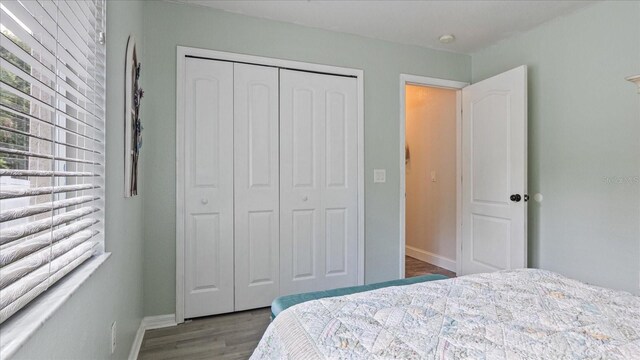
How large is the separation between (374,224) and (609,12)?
2.37 metres

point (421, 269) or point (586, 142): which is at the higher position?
point (586, 142)

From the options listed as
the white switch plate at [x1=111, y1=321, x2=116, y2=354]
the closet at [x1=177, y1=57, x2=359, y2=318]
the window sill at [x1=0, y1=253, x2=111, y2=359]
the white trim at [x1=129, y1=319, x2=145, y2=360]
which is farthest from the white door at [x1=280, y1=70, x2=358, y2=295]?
the window sill at [x1=0, y1=253, x2=111, y2=359]

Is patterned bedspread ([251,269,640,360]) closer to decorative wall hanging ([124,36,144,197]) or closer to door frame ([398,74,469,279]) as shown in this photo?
decorative wall hanging ([124,36,144,197])

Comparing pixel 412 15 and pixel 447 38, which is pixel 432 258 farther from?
pixel 412 15

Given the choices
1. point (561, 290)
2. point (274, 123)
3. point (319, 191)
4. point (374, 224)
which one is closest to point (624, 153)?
point (561, 290)

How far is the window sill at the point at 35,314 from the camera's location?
610mm

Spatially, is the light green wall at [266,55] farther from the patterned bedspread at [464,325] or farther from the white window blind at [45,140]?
the patterned bedspread at [464,325]

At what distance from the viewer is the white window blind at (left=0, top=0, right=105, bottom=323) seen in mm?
656

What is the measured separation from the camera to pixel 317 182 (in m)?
2.90

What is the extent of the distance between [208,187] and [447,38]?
8.22ft

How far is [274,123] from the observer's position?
2752 mm

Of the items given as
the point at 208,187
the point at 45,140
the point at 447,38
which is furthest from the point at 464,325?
the point at 447,38

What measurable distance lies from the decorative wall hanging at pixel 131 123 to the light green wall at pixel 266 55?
0.55 meters

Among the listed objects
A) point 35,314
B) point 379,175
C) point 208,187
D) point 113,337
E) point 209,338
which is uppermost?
point 379,175
